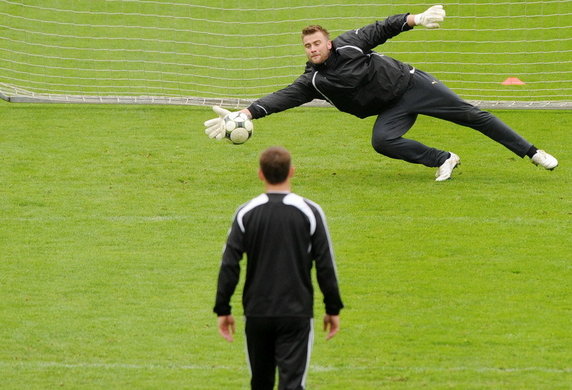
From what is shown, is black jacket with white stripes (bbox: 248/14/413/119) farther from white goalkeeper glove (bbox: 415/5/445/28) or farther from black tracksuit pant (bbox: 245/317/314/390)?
black tracksuit pant (bbox: 245/317/314/390)

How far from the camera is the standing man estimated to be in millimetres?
6633

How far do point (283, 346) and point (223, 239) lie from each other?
4.58m

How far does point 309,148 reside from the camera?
1509 cm

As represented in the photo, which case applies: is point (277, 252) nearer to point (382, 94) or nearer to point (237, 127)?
point (237, 127)

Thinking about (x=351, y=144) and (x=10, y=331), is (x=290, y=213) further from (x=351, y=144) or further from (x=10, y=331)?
(x=351, y=144)

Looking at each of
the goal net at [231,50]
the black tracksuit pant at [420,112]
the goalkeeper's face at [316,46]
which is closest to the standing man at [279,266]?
the goalkeeper's face at [316,46]

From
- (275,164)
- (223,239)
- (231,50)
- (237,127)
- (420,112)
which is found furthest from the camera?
(231,50)

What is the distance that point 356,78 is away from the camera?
12.5m

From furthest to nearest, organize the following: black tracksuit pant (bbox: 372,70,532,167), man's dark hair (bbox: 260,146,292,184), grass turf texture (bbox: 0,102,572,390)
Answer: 1. black tracksuit pant (bbox: 372,70,532,167)
2. grass turf texture (bbox: 0,102,572,390)
3. man's dark hair (bbox: 260,146,292,184)

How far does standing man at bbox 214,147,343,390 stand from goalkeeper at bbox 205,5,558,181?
5.70m

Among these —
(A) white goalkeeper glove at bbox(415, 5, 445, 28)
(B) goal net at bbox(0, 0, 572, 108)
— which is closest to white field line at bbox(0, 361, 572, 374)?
(A) white goalkeeper glove at bbox(415, 5, 445, 28)

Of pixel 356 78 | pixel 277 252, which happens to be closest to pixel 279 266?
pixel 277 252

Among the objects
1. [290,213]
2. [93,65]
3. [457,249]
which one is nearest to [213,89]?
[93,65]

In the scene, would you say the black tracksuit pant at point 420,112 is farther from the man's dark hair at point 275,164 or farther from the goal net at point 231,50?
the man's dark hair at point 275,164
